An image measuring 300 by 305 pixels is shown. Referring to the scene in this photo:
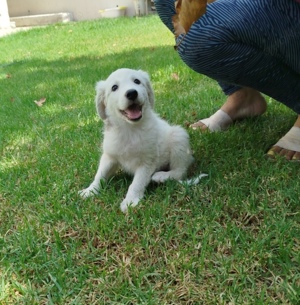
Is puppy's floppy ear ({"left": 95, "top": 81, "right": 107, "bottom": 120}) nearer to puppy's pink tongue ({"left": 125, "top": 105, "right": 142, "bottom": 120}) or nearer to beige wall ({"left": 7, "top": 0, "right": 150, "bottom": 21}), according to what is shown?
puppy's pink tongue ({"left": 125, "top": 105, "right": 142, "bottom": 120})

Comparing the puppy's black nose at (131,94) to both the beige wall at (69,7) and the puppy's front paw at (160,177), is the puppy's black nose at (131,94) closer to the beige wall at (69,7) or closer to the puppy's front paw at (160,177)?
the puppy's front paw at (160,177)

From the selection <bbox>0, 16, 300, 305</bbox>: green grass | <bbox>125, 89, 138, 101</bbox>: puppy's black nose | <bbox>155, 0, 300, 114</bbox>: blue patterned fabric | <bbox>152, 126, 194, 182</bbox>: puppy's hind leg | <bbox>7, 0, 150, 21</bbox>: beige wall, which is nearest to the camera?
<bbox>0, 16, 300, 305</bbox>: green grass

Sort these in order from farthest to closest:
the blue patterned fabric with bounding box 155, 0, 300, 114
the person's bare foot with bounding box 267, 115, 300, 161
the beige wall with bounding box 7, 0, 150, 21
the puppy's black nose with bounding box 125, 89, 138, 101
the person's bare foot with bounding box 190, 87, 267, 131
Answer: the beige wall with bounding box 7, 0, 150, 21
the person's bare foot with bounding box 190, 87, 267, 131
the person's bare foot with bounding box 267, 115, 300, 161
the puppy's black nose with bounding box 125, 89, 138, 101
the blue patterned fabric with bounding box 155, 0, 300, 114

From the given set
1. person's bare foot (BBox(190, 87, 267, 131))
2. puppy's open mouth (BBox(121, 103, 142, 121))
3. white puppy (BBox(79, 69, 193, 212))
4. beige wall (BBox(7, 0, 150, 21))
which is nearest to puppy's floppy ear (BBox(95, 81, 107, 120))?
white puppy (BBox(79, 69, 193, 212))

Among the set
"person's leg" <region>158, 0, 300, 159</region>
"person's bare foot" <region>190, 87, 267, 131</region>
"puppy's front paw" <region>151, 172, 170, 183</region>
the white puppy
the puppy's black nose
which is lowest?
"person's bare foot" <region>190, 87, 267, 131</region>

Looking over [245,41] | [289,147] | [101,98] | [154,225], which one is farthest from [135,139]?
[289,147]

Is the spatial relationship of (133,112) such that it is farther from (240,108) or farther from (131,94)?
(240,108)

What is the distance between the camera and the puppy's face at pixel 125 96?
191 centimetres

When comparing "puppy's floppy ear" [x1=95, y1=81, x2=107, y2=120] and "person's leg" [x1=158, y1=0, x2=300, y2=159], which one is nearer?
"person's leg" [x1=158, y1=0, x2=300, y2=159]

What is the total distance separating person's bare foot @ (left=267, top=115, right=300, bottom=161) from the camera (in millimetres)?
2115

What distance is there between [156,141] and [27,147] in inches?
43.8

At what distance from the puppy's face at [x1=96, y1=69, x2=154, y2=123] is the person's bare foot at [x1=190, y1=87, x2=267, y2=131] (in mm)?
685

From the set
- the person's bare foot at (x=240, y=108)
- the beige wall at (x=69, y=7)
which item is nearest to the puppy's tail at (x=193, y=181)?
the person's bare foot at (x=240, y=108)

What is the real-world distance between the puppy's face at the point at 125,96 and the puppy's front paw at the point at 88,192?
1.18 ft
